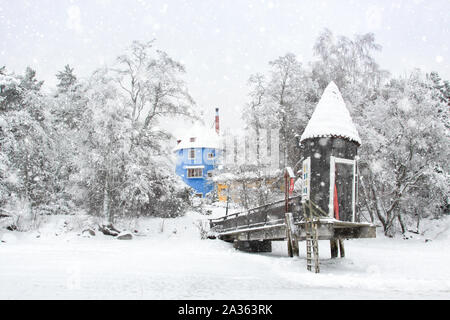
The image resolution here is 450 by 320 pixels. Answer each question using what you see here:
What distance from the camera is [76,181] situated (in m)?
22.1

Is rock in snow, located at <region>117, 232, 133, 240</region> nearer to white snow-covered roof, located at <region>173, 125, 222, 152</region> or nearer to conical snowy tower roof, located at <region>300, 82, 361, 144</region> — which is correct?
conical snowy tower roof, located at <region>300, 82, 361, 144</region>

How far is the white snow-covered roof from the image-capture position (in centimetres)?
4494

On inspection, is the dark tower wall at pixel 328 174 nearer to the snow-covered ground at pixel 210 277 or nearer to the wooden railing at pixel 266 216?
the wooden railing at pixel 266 216

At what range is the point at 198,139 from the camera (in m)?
45.3

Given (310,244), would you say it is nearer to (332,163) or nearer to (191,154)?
(332,163)

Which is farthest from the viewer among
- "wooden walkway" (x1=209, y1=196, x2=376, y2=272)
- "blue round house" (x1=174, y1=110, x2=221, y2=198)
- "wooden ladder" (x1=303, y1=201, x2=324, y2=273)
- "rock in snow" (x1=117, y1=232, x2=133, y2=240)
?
"blue round house" (x1=174, y1=110, x2=221, y2=198)

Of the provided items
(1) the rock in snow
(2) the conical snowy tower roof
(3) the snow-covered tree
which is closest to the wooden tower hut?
(2) the conical snowy tower roof

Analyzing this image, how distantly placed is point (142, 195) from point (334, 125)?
40.4 ft

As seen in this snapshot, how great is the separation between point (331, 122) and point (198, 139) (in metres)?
32.3

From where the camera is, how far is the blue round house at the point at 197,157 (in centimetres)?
4384

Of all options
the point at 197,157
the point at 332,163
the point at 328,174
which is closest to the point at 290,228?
the point at 328,174

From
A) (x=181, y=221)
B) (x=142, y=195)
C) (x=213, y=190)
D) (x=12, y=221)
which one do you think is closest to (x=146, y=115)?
(x=142, y=195)

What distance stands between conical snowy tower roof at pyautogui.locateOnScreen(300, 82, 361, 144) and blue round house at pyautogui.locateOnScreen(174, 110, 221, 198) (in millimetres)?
29042

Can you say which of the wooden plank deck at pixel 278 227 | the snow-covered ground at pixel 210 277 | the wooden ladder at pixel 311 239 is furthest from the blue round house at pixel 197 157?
A: the wooden ladder at pixel 311 239
